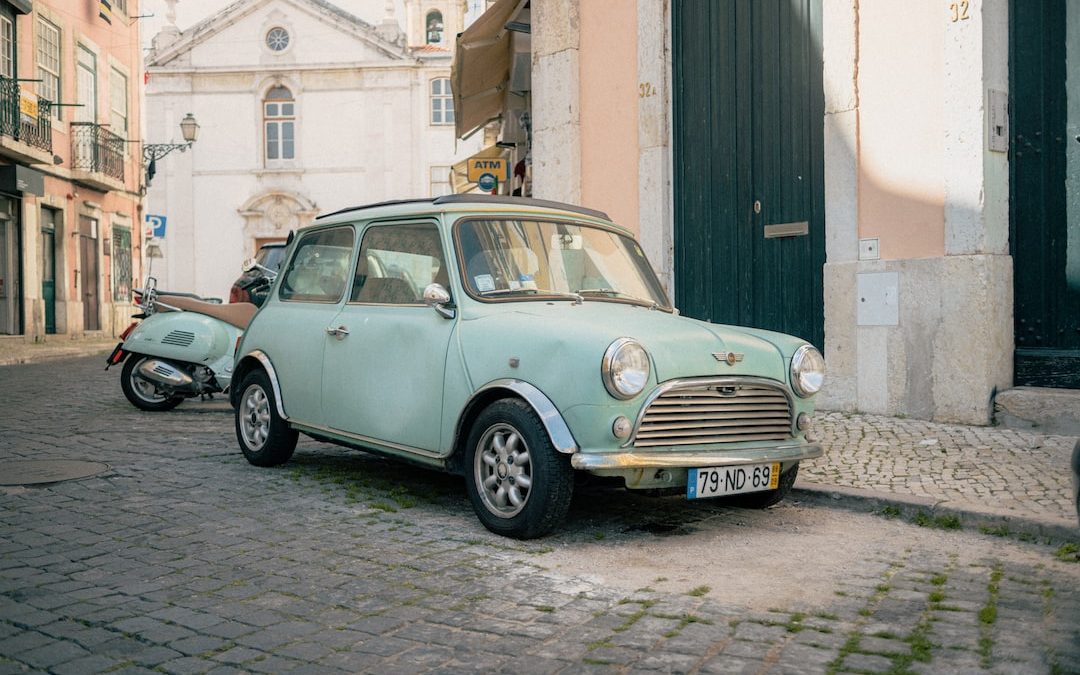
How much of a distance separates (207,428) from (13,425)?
162 centimetres

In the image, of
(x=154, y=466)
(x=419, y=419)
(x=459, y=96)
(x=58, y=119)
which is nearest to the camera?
(x=419, y=419)

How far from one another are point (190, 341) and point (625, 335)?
249 inches

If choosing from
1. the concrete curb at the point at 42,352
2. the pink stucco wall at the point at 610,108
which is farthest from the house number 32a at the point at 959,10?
the concrete curb at the point at 42,352

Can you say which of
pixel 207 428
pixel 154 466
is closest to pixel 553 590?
pixel 154 466

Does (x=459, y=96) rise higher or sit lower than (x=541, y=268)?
higher

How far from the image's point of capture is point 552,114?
499 inches

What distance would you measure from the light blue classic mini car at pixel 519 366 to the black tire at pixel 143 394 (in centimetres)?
384

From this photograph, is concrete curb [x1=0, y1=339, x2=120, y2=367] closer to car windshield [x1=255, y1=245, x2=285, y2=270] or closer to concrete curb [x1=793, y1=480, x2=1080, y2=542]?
car windshield [x1=255, y1=245, x2=285, y2=270]

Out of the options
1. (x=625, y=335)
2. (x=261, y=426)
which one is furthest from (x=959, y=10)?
(x=261, y=426)

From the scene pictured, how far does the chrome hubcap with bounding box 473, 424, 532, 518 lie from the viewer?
4699mm

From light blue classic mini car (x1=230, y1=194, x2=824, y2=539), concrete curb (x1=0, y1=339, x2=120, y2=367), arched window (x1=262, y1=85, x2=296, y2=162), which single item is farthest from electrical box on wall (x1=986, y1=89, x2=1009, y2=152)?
arched window (x1=262, y1=85, x2=296, y2=162)

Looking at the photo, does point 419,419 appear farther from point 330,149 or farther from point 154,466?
point 330,149

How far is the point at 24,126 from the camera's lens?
23578 mm

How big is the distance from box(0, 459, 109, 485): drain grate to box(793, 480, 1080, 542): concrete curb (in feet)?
14.1
